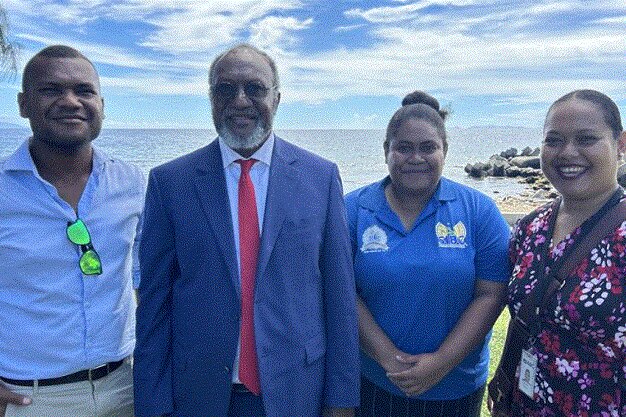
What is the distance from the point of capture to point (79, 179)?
3230 millimetres

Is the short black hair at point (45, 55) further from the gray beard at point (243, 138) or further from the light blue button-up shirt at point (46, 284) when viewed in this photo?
the gray beard at point (243, 138)

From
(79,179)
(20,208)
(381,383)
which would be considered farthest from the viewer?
(381,383)

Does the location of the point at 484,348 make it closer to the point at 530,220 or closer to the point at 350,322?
the point at 530,220

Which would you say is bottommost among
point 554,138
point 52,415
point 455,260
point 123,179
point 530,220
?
point 52,415

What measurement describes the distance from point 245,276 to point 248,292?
0.08 m

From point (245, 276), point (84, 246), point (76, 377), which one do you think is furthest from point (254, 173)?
point (76, 377)

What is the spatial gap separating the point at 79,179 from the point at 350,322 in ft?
5.59

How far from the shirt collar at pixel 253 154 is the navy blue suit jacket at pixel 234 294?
34 millimetres

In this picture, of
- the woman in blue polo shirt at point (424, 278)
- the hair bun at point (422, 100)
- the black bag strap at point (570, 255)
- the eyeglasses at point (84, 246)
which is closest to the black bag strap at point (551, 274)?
the black bag strap at point (570, 255)

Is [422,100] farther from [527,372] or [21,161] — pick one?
[21,161]

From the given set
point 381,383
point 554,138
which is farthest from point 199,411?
point 554,138

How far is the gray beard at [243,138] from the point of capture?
9.51 ft

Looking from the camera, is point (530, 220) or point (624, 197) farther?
point (530, 220)

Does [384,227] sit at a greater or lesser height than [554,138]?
lesser
